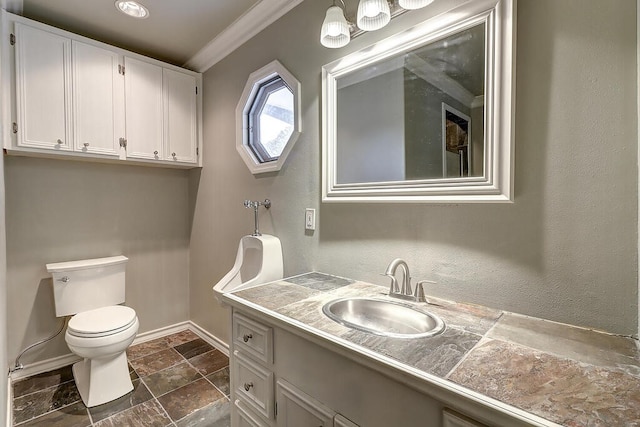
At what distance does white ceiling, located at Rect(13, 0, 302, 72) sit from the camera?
1.82m

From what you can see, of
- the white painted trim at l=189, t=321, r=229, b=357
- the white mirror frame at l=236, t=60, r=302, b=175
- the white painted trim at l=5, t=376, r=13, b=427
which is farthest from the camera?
the white painted trim at l=189, t=321, r=229, b=357

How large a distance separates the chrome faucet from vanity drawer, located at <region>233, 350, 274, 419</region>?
563 millimetres

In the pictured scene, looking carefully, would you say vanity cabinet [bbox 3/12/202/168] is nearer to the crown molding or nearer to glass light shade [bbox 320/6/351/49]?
the crown molding

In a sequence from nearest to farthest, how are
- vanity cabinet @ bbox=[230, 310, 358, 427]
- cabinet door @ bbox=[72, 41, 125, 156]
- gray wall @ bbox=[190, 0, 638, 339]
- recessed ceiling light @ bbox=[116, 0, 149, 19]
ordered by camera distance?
1. gray wall @ bbox=[190, 0, 638, 339]
2. vanity cabinet @ bbox=[230, 310, 358, 427]
3. recessed ceiling light @ bbox=[116, 0, 149, 19]
4. cabinet door @ bbox=[72, 41, 125, 156]

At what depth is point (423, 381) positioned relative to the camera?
644 mm

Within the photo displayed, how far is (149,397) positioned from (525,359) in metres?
2.07

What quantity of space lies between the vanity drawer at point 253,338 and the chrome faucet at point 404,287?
49 cm

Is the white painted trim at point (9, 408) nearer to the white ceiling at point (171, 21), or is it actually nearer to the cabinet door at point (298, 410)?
the cabinet door at point (298, 410)

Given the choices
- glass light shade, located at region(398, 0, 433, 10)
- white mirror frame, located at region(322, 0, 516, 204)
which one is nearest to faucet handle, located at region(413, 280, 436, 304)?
white mirror frame, located at region(322, 0, 516, 204)

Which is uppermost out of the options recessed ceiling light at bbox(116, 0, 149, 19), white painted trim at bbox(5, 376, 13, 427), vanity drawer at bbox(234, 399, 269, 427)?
recessed ceiling light at bbox(116, 0, 149, 19)

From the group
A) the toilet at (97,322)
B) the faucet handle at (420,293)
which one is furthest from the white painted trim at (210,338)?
the faucet handle at (420,293)

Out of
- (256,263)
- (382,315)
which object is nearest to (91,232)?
(256,263)

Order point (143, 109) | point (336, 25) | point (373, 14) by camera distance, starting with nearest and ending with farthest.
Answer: point (373, 14) → point (336, 25) → point (143, 109)

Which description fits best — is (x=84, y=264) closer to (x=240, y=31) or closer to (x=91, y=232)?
(x=91, y=232)
